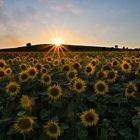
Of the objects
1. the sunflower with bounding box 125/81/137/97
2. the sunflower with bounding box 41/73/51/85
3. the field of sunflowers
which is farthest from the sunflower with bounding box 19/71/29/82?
the sunflower with bounding box 125/81/137/97

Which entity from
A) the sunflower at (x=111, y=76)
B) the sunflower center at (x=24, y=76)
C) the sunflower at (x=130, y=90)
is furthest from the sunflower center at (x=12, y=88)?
the sunflower at (x=130, y=90)

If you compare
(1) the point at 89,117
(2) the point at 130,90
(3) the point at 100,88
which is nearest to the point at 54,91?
(3) the point at 100,88

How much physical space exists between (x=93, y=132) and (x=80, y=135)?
22.8 inches

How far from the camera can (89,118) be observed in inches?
253

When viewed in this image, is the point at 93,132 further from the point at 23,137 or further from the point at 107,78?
the point at 107,78

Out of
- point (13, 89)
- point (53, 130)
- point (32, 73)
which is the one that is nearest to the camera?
point (53, 130)

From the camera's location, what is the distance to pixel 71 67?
31.5ft

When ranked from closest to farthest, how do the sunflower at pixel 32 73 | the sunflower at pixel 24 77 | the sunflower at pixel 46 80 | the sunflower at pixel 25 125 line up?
the sunflower at pixel 25 125, the sunflower at pixel 46 80, the sunflower at pixel 24 77, the sunflower at pixel 32 73

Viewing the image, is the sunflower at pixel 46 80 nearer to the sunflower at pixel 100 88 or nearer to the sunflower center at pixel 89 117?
the sunflower at pixel 100 88

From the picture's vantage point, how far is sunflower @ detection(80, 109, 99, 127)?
6.41 meters

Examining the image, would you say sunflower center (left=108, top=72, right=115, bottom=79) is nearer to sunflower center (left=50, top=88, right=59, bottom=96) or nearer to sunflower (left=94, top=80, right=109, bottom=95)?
sunflower (left=94, top=80, right=109, bottom=95)

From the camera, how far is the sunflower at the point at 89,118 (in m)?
6.41

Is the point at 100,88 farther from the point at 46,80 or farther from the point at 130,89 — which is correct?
the point at 46,80

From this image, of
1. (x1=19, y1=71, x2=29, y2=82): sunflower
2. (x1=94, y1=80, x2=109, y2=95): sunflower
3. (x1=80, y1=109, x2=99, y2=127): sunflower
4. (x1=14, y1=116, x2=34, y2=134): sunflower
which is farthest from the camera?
(x1=19, y1=71, x2=29, y2=82): sunflower
